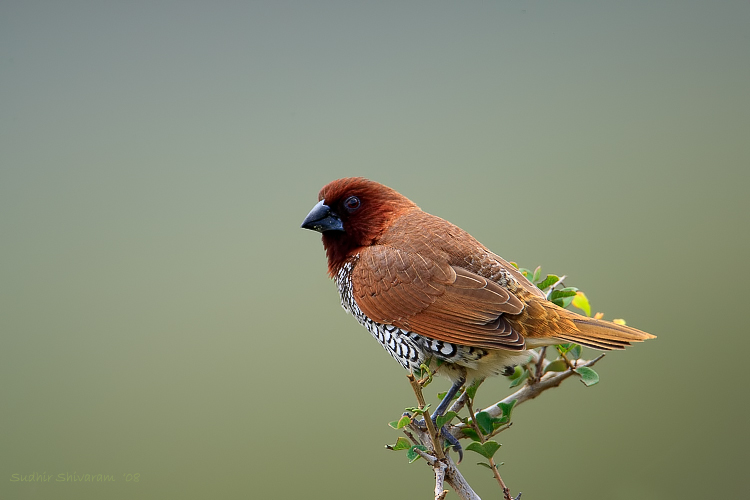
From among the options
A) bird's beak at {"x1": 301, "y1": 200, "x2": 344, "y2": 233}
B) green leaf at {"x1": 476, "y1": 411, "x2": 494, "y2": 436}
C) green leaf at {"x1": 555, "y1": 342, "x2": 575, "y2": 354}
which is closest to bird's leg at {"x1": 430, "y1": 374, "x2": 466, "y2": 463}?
green leaf at {"x1": 476, "y1": 411, "x2": 494, "y2": 436}

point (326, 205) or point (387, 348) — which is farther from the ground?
point (326, 205)

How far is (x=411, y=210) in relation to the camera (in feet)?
8.62

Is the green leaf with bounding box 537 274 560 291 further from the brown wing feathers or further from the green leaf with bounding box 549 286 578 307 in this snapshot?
the brown wing feathers

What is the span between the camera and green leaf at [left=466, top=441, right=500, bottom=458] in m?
1.86

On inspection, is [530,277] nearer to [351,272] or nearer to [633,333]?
[633,333]

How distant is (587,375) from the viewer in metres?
2.18

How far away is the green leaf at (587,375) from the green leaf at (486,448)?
1.58 ft

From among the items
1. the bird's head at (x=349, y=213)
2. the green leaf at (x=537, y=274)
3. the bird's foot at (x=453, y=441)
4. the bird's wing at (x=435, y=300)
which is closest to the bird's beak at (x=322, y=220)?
the bird's head at (x=349, y=213)

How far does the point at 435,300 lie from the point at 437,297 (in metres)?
0.01

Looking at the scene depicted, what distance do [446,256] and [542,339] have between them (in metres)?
0.46

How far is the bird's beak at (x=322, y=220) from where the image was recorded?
102 inches

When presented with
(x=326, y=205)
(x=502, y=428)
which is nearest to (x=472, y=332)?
(x=502, y=428)

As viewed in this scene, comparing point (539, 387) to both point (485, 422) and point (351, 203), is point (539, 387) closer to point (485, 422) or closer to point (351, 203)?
point (485, 422)

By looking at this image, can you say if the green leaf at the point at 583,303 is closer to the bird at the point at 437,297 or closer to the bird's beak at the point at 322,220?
the bird at the point at 437,297
